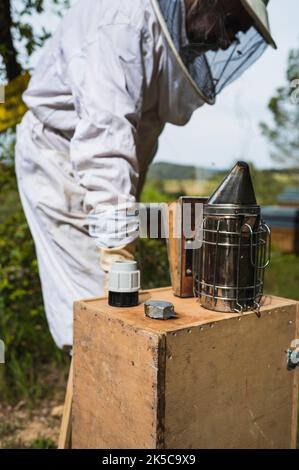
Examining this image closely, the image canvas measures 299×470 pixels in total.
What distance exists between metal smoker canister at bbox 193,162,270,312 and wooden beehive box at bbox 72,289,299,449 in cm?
5

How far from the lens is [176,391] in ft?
3.77

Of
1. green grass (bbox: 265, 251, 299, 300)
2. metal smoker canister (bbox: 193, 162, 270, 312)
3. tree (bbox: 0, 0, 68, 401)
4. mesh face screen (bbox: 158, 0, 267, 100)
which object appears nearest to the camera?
metal smoker canister (bbox: 193, 162, 270, 312)

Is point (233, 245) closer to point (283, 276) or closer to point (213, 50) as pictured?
point (213, 50)

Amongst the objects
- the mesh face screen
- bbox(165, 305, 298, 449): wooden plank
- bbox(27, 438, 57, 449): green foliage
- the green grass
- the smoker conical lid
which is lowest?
bbox(27, 438, 57, 449): green foliage

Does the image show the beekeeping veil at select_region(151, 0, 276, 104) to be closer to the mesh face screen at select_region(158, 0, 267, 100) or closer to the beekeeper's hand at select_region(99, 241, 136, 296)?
the mesh face screen at select_region(158, 0, 267, 100)

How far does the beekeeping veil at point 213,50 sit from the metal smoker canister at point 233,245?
0.58 meters

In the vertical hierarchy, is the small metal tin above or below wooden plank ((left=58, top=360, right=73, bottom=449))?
above

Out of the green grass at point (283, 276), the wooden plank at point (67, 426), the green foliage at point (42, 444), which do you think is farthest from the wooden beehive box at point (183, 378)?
the green grass at point (283, 276)

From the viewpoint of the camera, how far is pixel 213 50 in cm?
187

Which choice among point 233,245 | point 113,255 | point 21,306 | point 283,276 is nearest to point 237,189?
point 233,245

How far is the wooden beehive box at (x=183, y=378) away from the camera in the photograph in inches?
44.8

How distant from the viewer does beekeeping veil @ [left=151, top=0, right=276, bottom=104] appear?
61.2 inches

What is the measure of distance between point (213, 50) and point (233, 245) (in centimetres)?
99


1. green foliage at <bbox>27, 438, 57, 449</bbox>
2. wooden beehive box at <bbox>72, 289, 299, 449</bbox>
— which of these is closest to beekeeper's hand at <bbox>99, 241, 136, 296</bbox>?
wooden beehive box at <bbox>72, 289, 299, 449</bbox>
